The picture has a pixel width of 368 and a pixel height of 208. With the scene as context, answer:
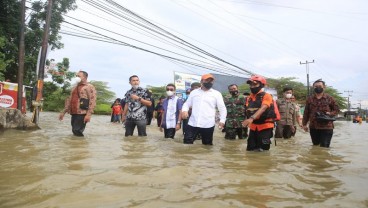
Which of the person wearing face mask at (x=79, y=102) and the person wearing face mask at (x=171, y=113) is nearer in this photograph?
the person wearing face mask at (x=79, y=102)

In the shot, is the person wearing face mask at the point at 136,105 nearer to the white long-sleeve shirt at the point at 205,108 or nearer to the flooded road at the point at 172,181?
the white long-sleeve shirt at the point at 205,108

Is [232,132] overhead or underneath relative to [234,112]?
underneath

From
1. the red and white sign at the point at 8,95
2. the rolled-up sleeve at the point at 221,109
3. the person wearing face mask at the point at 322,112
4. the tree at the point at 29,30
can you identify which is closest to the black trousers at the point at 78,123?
the rolled-up sleeve at the point at 221,109

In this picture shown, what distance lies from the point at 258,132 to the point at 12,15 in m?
17.6

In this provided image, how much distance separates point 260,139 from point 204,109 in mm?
1164

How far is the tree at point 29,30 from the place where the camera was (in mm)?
18375

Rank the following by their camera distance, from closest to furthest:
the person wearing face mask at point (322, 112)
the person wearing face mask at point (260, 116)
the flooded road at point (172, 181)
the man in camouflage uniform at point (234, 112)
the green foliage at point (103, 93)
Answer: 1. the flooded road at point (172, 181)
2. the person wearing face mask at point (260, 116)
3. the person wearing face mask at point (322, 112)
4. the man in camouflage uniform at point (234, 112)
5. the green foliage at point (103, 93)

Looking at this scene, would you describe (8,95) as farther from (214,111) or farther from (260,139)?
(260,139)

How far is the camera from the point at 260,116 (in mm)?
5480

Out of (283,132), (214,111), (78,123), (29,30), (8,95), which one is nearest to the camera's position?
(214,111)

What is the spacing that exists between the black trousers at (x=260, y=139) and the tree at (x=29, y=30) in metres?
16.1

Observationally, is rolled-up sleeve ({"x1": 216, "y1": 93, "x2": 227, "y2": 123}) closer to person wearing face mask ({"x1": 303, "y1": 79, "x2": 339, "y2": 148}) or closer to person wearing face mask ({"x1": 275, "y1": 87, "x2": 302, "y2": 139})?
person wearing face mask ({"x1": 303, "y1": 79, "x2": 339, "y2": 148})

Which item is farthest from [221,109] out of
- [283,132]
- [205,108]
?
[283,132]

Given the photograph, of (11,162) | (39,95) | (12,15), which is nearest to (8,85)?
(39,95)
